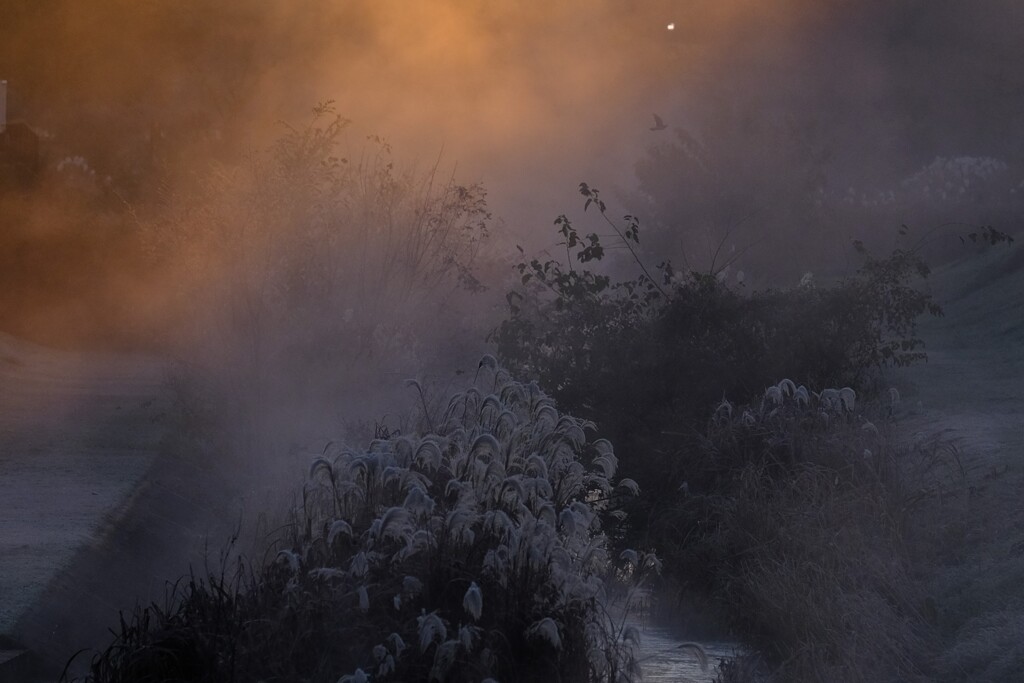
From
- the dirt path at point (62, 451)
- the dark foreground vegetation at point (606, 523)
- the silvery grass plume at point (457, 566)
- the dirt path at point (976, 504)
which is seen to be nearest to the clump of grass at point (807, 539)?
the dark foreground vegetation at point (606, 523)

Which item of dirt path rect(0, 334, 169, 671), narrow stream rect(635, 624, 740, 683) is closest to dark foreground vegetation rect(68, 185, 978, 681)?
narrow stream rect(635, 624, 740, 683)

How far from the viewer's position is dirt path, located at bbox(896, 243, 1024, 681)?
18.5ft

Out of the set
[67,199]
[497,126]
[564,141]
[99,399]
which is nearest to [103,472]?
[99,399]

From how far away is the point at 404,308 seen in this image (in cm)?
1393

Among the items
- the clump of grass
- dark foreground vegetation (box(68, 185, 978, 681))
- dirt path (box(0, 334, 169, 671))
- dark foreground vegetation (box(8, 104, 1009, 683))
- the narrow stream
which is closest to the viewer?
dark foreground vegetation (box(68, 185, 978, 681))

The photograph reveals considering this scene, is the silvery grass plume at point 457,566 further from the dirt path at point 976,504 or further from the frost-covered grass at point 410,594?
the dirt path at point 976,504

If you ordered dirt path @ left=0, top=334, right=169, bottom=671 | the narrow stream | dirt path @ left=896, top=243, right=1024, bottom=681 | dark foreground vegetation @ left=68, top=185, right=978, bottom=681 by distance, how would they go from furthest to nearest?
dirt path @ left=0, top=334, right=169, bottom=671 < the narrow stream < dirt path @ left=896, top=243, right=1024, bottom=681 < dark foreground vegetation @ left=68, top=185, right=978, bottom=681

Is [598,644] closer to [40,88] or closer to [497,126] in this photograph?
[40,88]

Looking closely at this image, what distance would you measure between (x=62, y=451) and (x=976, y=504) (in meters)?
6.30

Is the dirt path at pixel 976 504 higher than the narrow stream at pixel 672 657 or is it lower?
higher

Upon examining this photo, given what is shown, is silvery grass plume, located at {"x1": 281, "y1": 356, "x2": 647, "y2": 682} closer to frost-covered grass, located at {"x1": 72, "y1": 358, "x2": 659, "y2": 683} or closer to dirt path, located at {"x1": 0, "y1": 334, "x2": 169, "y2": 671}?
frost-covered grass, located at {"x1": 72, "y1": 358, "x2": 659, "y2": 683}

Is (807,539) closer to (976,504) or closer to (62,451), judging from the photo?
(976,504)

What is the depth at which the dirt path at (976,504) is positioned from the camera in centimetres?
563

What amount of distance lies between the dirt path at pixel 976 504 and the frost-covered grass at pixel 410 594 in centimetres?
146
